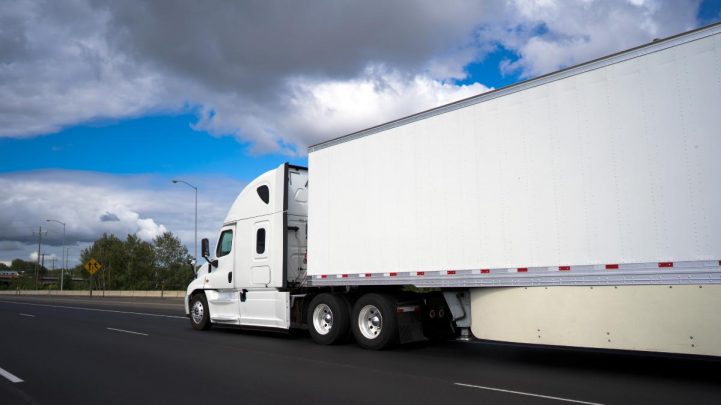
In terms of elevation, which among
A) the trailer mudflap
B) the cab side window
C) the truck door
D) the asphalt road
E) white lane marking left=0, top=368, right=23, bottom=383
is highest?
the cab side window

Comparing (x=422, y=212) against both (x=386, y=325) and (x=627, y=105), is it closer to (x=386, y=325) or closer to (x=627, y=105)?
(x=386, y=325)

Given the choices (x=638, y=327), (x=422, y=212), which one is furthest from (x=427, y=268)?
(x=638, y=327)

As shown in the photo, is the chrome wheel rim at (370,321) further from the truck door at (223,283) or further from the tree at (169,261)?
the tree at (169,261)

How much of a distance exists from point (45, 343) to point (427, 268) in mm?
8847

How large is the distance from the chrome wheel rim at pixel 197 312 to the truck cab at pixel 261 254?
0.50 ft

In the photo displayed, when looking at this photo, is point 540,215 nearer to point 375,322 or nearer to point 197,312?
point 375,322

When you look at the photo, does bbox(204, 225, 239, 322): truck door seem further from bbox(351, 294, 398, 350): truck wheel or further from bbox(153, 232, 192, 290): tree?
bbox(153, 232, 192, 290): tree

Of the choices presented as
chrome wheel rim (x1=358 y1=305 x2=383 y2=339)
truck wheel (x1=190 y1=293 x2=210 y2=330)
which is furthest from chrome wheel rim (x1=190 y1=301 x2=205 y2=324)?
chrome wheel rim (x1=358 y1=305 x2=383 y2=339)

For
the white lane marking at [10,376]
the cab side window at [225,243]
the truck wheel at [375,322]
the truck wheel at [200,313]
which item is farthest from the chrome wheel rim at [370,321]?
the truck wheel at [200,313]

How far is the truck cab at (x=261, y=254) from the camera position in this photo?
41.5 ft

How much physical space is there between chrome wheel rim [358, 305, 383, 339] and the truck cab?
2318 mm

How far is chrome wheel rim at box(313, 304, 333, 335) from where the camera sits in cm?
1146

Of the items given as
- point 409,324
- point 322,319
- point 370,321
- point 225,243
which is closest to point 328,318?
point 322,319

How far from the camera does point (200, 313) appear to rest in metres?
15.0
